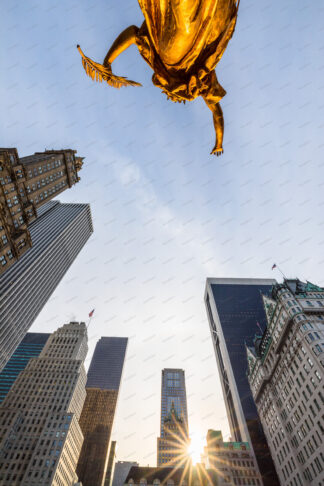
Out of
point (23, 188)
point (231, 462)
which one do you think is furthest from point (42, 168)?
point (231, 462)

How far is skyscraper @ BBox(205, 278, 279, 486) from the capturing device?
90463mm

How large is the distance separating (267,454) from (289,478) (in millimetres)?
39737

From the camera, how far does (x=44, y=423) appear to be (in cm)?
9044

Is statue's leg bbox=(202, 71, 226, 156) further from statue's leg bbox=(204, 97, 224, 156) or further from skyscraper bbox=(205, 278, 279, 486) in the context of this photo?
skyscraper bbox=(205, 278, 279, 486)

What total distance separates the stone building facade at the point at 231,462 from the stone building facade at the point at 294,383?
16.9m

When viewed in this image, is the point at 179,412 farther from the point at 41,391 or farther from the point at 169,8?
the point at 169,8

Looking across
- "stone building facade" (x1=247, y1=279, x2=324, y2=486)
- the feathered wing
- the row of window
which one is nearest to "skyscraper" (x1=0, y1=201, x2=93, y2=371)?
the row of window

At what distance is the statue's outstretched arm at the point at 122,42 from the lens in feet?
9.89

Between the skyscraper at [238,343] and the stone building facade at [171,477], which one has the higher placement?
the skyscraper at [238,343]

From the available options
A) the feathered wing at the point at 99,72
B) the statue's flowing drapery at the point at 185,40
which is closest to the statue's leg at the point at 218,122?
the statue's flowing drapery at the point at 185,40

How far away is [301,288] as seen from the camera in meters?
65.4

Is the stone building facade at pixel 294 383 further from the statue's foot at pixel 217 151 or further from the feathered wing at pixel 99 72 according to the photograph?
the feathered wing at pixel 99 72

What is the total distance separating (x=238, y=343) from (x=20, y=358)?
435 feet

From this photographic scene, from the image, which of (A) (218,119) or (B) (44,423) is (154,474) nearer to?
(B) (44,423)
